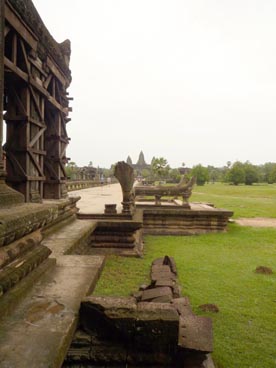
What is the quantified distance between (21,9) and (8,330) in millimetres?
5177

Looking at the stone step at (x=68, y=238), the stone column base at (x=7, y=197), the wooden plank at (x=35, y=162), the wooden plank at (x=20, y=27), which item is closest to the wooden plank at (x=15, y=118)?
the wooden plank at (x=35, y=162)

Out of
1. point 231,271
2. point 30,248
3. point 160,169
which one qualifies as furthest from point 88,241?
point 160,169

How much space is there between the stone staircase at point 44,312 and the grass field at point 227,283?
1.07 meters

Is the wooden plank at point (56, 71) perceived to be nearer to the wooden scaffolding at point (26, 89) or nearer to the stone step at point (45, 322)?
the wooden scaffolding at point (26, 89)

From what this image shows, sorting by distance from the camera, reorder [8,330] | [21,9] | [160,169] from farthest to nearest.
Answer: [160,169] → [21,9] → [8,330]

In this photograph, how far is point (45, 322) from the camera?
189 centimetres

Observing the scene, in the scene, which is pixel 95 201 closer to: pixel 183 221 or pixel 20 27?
pixel 183 221

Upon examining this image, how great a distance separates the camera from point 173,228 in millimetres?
8844

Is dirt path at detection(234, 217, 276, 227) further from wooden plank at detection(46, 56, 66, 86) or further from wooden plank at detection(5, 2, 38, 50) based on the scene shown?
wooden plank at detection(5, 2, 38, 50)

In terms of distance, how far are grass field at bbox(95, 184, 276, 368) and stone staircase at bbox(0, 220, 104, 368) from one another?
1.07 meters

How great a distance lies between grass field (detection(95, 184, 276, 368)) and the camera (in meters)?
2.70

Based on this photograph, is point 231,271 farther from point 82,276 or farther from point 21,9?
point 21,9

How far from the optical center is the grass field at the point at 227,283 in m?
2.70

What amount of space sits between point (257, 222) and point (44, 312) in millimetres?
10232
